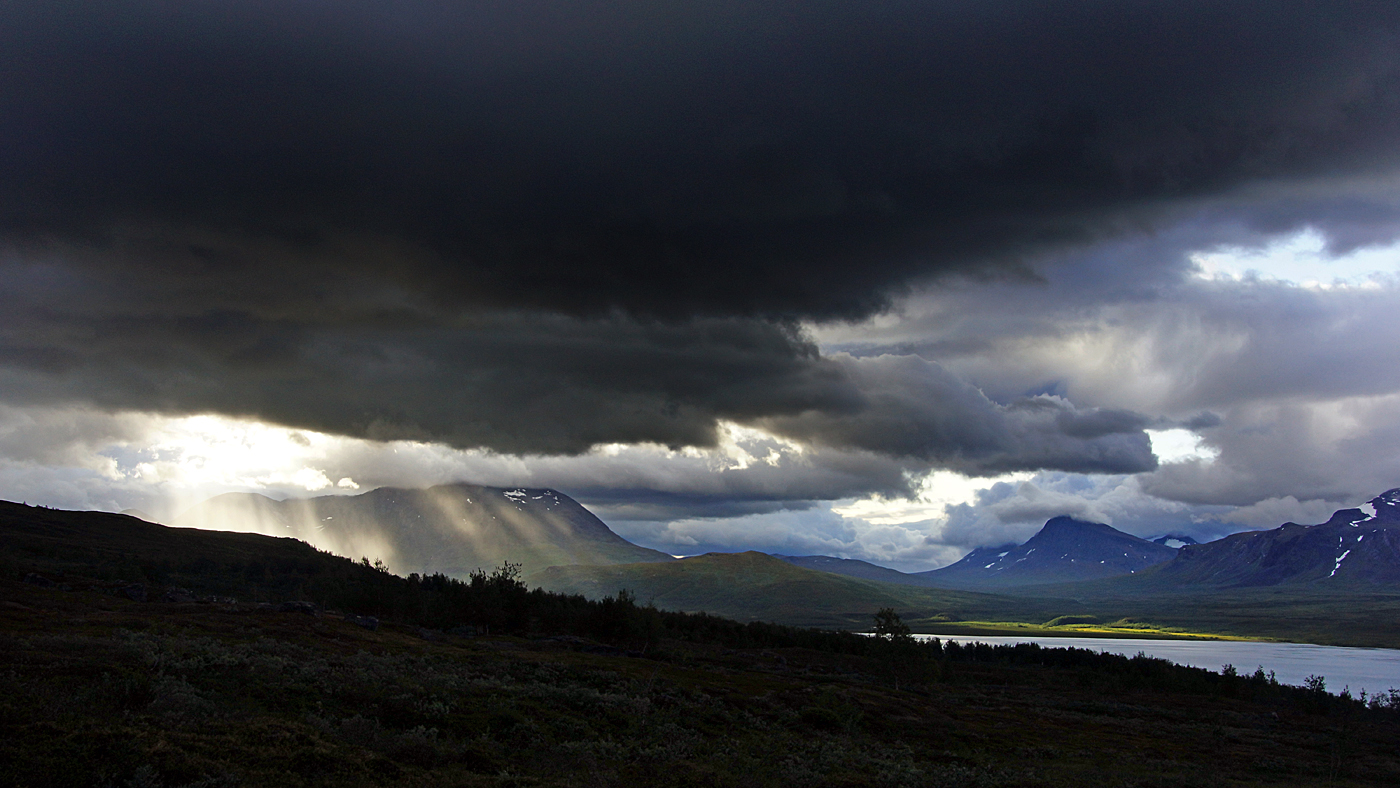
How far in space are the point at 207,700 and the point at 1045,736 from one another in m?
73.3

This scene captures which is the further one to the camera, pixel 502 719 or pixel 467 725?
pixel 502 719

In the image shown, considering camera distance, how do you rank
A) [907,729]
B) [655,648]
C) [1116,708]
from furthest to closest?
[655,648] < [1116,708] < [907,729]

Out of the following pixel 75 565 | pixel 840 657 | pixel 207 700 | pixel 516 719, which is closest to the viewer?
pixel 207 700

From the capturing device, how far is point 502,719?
35.8 m

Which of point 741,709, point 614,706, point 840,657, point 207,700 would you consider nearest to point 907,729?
point 741,709

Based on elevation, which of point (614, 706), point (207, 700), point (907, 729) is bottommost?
point (907, 729)

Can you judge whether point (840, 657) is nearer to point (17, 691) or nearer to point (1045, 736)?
point (1045, 736)

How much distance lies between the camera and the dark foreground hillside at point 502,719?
854 inches

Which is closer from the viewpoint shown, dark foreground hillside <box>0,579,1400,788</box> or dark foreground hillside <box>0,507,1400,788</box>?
dark foreground hillside <box>0,579,1400,788</box>

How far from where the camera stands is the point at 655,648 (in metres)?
125

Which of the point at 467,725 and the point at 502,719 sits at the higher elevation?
the point at 467,725

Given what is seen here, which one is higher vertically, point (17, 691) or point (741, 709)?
point (17, 691)

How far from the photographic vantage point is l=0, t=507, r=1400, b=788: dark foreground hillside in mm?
21688

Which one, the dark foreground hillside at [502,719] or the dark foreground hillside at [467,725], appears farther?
the dark foreground hillside at [502,719]
